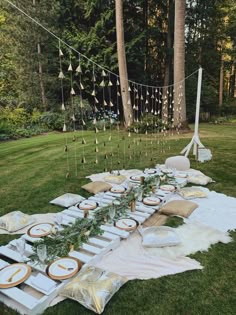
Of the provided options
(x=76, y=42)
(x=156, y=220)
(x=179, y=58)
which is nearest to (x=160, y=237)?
(x=156, y=220)

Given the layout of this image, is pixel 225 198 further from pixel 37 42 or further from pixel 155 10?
pixel 155 10

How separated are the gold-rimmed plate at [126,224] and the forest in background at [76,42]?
28.0 feet

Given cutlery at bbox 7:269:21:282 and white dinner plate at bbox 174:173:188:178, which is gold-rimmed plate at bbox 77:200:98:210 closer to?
cutlery at bbox 7:269:21:282

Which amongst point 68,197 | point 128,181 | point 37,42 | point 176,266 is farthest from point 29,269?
point 37,42

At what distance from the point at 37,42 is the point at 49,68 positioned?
1360 mm

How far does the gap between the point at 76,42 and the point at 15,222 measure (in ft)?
39.2

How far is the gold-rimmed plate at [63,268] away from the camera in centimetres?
222

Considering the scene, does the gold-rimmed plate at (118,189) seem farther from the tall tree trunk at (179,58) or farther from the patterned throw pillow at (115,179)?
the tall tree trunk at (179,58)

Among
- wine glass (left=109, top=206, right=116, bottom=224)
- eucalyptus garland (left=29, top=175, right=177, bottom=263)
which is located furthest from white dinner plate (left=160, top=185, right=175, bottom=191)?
wine glass (left=109, top=206, right=116, bottom=224)

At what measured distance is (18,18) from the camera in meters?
12.0

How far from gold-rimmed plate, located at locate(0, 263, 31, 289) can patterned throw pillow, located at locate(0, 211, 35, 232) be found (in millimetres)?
871

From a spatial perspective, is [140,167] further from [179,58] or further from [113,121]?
[179,58]

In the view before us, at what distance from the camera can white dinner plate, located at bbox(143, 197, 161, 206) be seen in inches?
147

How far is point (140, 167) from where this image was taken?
239 inches
